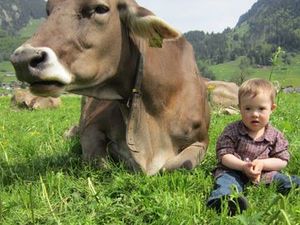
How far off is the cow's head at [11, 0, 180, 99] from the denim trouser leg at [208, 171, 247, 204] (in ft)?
5.00

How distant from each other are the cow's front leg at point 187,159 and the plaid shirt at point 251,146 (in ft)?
1.74

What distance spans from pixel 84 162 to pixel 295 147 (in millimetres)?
2440

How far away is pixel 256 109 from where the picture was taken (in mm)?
4523

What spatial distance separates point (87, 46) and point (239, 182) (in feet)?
6.18

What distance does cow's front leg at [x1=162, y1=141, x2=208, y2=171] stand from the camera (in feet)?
17.0

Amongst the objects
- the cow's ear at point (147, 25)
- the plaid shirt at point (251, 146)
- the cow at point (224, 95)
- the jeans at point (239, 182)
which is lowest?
the cow at point (224, 95)

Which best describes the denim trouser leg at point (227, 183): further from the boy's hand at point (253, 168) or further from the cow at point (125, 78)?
the cow at point (125, 78)

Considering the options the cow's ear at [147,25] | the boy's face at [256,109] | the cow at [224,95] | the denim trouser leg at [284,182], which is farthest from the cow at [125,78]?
the cow at [224,95]

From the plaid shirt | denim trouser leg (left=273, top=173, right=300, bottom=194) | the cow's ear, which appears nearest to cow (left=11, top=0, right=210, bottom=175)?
the cow's ear

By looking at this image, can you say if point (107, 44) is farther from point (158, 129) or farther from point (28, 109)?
point (28, 109)

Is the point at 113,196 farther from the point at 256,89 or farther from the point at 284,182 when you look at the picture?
the point at 256,89

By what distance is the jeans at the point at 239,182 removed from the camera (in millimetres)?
4035

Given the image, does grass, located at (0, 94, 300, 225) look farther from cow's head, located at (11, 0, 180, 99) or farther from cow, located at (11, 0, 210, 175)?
cow's head, located at (11, 0, 180, 99)

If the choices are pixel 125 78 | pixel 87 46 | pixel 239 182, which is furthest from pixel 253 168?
pixel 87 46
